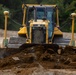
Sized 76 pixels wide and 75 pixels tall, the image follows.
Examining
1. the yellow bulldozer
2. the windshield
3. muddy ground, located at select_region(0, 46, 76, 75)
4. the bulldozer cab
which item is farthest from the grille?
muddy ground, located at select_region(0, 46, 76, 75)

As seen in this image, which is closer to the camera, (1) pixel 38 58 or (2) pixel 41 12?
(1) pixel 38 58

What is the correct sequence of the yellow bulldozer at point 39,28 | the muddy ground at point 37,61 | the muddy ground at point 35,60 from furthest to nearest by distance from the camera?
the yellow bulldozer at point 39,28
the muddy ground at point 35,60
the muddy ground at point 37,61

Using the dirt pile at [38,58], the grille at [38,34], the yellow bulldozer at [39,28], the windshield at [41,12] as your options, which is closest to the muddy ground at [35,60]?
the dirt pile at [38,58]

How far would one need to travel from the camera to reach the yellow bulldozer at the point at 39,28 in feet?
59.8

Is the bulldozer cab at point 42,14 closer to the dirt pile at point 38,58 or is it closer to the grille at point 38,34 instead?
the grille at point 38,34

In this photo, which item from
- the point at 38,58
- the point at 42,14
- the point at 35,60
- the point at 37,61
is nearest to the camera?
the point at 37,61

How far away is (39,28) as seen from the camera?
59.4 feet

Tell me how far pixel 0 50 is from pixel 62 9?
32.3 m

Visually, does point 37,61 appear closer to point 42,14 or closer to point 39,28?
point 39,28

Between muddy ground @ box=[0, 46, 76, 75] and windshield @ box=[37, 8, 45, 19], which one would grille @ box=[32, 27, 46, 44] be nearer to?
windshield @ box=[37, 8, 45, 19]

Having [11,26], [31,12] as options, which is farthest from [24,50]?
[11,26]

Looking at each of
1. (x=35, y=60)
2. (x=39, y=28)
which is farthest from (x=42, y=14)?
(x=35, y=60)

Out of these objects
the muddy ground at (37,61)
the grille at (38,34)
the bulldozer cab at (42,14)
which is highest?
the bulldozer cab at (42,14)

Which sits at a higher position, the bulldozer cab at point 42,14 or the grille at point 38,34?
the bulldozer cab at point 42,14
